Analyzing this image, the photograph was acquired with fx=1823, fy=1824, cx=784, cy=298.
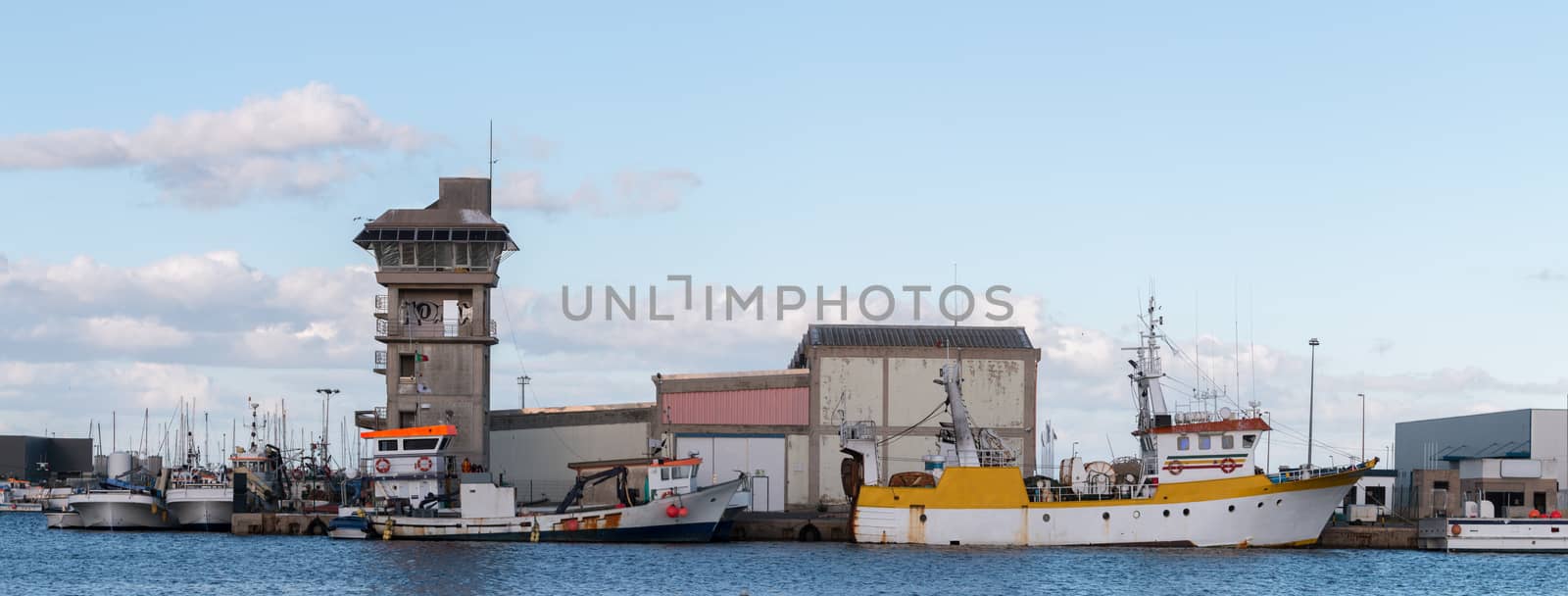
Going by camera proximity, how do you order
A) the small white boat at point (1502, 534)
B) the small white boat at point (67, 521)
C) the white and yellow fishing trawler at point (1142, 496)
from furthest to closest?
the small white boat at point (67, 521) → the small white boat at point (1502, 534) → the white and yellow fishing trawler at point (1142, 496)

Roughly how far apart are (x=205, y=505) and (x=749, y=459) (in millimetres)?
23953

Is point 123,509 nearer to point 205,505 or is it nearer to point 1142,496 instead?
point 205,505

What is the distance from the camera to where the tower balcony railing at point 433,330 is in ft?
255

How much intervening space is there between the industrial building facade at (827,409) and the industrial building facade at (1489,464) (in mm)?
18305

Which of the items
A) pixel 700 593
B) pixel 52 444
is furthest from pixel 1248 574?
pixel 52 444

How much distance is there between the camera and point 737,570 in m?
57.1

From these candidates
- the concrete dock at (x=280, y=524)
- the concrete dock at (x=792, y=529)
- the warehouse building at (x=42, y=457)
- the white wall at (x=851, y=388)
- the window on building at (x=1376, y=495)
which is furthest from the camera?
the warehouse building at (x=42, y=457)

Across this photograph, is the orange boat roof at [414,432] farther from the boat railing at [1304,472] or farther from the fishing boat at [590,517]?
the boat railing at [1304,472]

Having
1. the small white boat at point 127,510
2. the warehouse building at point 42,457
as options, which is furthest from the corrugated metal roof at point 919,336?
the warehouse building at point 42,457

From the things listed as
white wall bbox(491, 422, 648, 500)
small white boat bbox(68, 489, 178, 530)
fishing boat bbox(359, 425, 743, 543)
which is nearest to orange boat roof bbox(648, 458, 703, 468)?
Result: fishing boat bbox(359, 425, 743, 543)

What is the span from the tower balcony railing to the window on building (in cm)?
4017

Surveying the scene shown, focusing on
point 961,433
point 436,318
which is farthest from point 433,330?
point 961,433

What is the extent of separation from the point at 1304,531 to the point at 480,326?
3480cm

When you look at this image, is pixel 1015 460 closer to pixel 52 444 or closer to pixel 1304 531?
pixel 1304 531
